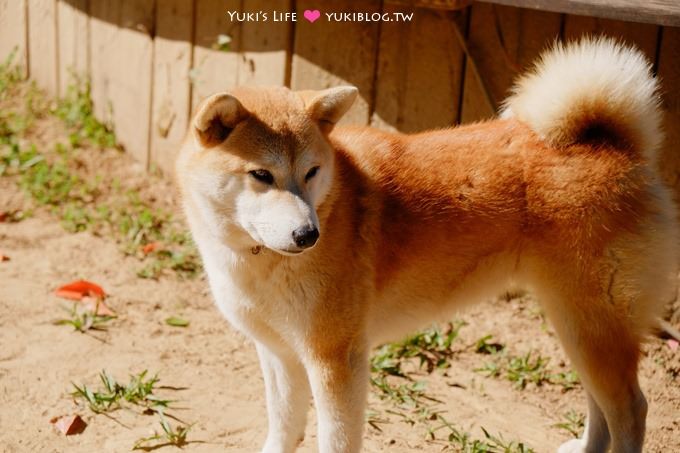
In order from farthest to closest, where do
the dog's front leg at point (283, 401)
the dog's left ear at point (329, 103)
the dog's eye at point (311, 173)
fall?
the dog's front leg at point (283, 401)
the dog's left ear at point (329, 103)
the dog's eye at point (311, 173)

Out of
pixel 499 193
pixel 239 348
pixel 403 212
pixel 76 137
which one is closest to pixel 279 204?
pixel 403 212

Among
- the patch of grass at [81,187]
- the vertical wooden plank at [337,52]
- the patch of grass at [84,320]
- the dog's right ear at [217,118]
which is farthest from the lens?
the patch of grass at [81,187]

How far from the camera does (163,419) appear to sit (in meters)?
3.94

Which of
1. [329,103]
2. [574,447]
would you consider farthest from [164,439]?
[574,447]

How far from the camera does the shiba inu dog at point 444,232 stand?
3.33m

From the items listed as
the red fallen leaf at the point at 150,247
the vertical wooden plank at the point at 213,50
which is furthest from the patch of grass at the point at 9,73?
the red fallen leaf at the point at 150,247

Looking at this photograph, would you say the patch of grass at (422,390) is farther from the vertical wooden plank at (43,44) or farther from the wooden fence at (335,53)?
the vertical wooden plank at (43,44)

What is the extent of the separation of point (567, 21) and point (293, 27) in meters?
1.64

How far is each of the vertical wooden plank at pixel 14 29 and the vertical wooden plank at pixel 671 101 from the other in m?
5.01

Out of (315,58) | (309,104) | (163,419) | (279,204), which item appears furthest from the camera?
(315,58)

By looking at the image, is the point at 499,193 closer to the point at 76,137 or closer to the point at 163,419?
the point at 163,419

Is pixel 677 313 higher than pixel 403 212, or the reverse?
pixel 403 212

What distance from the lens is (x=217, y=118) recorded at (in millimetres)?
3248

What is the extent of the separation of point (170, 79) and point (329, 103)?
310 cm
